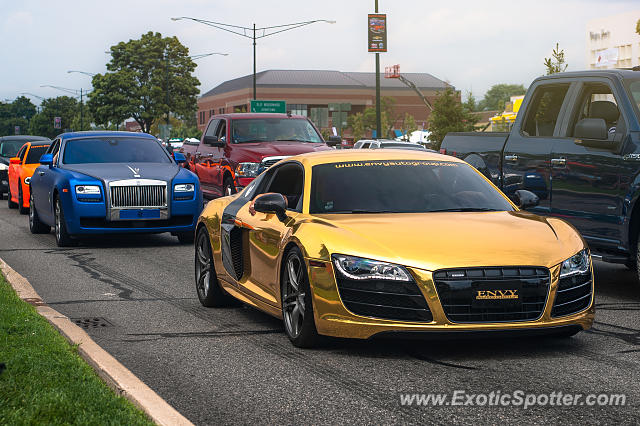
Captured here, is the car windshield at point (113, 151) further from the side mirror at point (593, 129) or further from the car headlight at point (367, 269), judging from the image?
the car headlight at point (367, 269)

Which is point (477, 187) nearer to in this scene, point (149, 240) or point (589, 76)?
point (589, 76)

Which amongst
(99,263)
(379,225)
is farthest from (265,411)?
(99,263)

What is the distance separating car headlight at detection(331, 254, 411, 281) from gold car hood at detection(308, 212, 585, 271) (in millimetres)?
40

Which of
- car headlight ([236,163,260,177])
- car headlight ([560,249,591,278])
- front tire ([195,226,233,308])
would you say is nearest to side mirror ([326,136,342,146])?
car headlight ([236,163,260,177])

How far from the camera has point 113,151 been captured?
16.7 m

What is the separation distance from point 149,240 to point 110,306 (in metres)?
7.13

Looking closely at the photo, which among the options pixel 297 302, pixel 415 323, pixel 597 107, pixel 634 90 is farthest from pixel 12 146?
pixel 415 323

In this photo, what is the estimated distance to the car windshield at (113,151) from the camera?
16531 mm

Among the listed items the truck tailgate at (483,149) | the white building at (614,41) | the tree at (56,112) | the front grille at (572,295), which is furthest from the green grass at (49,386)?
the tree at (56,112)

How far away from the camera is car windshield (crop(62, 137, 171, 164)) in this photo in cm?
1653

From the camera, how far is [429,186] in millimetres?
8109

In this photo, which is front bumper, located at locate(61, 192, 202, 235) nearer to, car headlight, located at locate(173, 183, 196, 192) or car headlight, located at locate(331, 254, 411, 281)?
car headlight, located at locate(173, 183, 196, 192)

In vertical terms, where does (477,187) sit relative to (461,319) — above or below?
above

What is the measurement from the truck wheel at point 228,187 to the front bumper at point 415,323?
1359 cm
